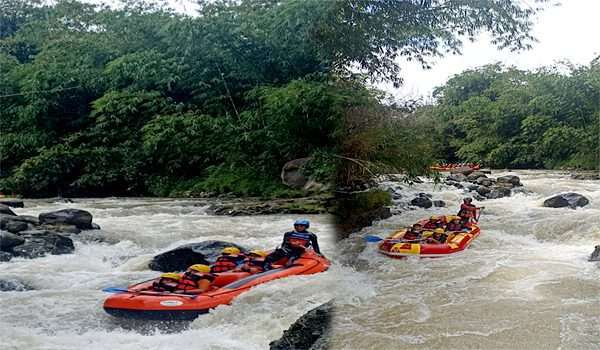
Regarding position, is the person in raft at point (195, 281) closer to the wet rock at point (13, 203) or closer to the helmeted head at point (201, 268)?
the helmeted head at point (201, 268)

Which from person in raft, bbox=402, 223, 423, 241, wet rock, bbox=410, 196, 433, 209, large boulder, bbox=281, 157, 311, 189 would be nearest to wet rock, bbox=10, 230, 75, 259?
large boulder, bbox=281, 157, 311, 189

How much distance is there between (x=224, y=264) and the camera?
2818mm

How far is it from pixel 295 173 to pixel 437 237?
2.05 metres

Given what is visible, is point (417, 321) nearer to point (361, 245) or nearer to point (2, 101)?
point (361, 245)

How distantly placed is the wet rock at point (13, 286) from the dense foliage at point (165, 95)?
49cm

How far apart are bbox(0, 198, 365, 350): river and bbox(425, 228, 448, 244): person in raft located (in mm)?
1016

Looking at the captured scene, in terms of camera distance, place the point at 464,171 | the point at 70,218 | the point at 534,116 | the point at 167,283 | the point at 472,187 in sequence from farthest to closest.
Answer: the point at 534,116
the point at 464,171
the point at 472,187
the point at 70,218
the point at 167,283

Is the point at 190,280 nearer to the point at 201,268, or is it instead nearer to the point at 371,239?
the point at 201,268

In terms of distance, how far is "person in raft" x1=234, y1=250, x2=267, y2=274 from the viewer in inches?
112

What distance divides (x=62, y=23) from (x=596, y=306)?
2.95 meters

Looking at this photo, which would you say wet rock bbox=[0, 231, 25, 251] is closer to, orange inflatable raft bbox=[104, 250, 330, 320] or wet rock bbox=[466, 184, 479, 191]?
orange inflatable raft bbox=[104, 250, 330, 320]

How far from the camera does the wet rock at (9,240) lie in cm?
308

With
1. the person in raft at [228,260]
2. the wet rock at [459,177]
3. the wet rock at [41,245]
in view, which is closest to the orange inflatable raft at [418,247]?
the person in raft at [228,260]

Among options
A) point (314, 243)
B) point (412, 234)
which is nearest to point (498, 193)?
point (412, 234)
